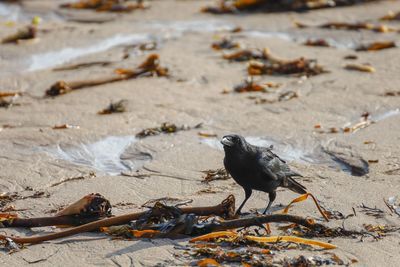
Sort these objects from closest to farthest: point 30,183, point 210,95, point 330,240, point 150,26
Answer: point 330,240 < point 30,183 < point 210,95 < point 150,26

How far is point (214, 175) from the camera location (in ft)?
19.6

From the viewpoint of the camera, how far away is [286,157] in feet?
21.3

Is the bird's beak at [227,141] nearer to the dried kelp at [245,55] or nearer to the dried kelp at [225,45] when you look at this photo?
the dried kelp at [245,55]

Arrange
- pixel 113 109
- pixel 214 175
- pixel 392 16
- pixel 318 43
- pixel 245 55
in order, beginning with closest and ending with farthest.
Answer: pixel 214 175 < pixel 113 109 < pixel 245 55 < pixel 318 43 < pixel 392 16

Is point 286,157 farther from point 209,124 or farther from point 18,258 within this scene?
point 18,258

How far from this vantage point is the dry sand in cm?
503

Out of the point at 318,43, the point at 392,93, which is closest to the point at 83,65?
the point at 318,43

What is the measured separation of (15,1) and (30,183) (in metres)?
7.43

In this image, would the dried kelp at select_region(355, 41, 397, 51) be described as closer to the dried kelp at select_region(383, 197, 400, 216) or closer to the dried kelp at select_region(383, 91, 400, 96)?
the dried kelp at select_region(383, 91, 400, 96)

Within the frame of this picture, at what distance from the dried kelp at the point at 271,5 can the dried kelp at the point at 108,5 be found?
3.62 feet

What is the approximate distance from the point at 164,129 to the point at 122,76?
168 cm

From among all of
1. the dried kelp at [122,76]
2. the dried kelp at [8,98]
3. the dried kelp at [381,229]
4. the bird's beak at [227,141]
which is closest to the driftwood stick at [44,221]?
the bird's beak at [227,141]

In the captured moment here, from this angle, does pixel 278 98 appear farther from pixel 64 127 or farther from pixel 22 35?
pixel 22 35

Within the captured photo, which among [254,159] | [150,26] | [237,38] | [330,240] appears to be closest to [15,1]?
[150,26]
